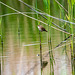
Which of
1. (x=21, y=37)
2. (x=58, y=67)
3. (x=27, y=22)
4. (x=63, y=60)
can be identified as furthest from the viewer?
(x=27, y=22)

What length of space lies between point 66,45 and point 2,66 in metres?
1.26

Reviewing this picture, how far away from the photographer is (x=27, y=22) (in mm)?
7074

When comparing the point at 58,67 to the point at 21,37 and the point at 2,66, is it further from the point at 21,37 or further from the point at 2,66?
the point at 21,37

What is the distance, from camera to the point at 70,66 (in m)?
3.60

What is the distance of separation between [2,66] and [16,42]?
1314 millimetres

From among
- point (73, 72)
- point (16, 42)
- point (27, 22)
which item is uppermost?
point (27, 22)

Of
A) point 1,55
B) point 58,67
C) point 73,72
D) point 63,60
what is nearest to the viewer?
point 73,72

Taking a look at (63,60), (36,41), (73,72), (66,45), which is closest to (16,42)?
(36,41)

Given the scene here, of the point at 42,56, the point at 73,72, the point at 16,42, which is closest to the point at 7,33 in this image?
the point at 16,42

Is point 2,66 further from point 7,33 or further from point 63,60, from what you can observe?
point 7,33

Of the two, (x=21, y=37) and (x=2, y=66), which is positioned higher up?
(x=21, y=37)

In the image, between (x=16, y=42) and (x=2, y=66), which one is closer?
(x=2, y=66)

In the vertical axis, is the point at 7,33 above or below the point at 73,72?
above

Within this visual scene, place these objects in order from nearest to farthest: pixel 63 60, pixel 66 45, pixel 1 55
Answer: pixel 63 60 → pixel 1 55 → pixel 66 45
